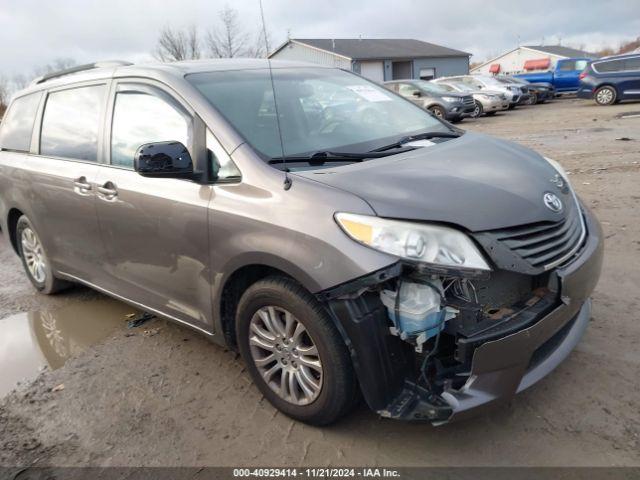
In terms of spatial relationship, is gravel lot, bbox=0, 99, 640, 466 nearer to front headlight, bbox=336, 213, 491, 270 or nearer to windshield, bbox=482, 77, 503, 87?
front headlight, bbox=336, 213, 491, 270

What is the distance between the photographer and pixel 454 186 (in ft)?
8.15

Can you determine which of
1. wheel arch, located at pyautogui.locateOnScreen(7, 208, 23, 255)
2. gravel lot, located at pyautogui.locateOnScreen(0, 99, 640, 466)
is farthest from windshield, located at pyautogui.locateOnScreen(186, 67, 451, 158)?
wheel arch, located at pyautogui.locateOnScreen(7, 208, 23, 255)

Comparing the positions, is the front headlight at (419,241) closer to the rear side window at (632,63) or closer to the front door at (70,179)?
the front door at (70,179)

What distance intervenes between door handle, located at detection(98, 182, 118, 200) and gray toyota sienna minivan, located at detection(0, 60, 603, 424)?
24 millimetres

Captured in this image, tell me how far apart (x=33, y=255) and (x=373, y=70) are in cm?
3937

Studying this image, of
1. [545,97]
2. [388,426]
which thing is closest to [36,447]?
[388,426]

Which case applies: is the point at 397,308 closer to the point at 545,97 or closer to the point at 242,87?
the point at 242,87

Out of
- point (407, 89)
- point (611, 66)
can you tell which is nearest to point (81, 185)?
point (407, 89)

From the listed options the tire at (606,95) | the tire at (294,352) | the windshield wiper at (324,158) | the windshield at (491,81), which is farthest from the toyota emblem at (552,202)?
the windshield at (491,81)

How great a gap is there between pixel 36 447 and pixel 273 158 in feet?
6.41

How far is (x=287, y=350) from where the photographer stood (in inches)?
104

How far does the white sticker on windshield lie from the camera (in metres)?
3.75

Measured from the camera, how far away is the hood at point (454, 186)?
2318 mm

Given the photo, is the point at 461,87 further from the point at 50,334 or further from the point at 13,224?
the point at 50,334
